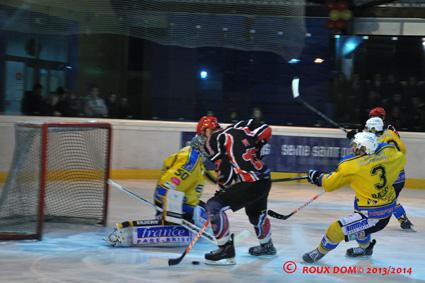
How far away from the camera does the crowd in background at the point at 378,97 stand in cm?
1194

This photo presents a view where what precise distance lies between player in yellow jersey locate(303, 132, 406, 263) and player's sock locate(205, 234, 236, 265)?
670mm

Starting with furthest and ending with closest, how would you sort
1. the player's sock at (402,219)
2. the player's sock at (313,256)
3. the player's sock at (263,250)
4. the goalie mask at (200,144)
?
1. the player's sock at (402,219)
2. the player's sock at (263,250)
3. the goalie mask at (200,144)
4. the player's sock at (313,256)

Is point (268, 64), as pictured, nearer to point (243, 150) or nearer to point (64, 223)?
point (64, 223)

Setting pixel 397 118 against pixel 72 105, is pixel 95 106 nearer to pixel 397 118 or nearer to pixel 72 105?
pixel 72 105

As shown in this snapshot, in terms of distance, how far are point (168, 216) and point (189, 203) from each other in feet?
0.96

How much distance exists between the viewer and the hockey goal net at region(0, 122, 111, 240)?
20.6 feet

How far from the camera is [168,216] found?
596 cm

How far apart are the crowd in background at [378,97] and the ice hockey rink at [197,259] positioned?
14.8ft

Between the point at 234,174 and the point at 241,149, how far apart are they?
224 millimetres

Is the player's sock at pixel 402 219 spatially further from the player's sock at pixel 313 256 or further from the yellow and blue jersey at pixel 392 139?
the player's sock at pixel 313 256

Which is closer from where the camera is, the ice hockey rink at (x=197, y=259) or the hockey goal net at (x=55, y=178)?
the ice hockey rink at (x=197, y=259)

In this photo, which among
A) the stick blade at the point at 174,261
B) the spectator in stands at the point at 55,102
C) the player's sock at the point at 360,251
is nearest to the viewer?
the stick blade at the point at 174,261

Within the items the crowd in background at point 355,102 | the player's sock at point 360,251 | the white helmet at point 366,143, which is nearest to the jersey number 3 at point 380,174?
the white helmet at point 366,143

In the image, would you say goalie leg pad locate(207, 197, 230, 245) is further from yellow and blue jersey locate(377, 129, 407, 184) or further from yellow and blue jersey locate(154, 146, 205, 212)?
yellow and blue jersey locate(377, 129, 407, 184)
